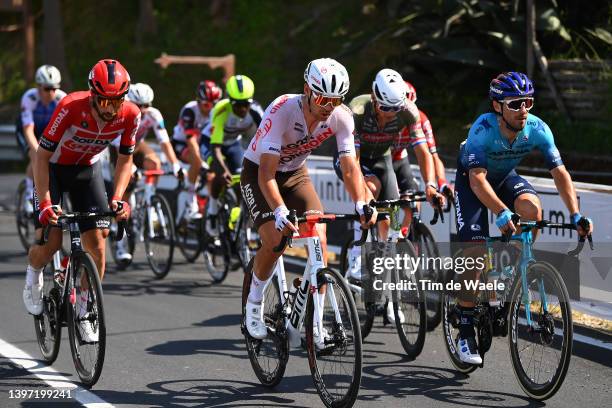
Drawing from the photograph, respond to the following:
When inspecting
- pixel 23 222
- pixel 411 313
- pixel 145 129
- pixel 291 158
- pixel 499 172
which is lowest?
pixel 411 313

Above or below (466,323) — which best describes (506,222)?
above

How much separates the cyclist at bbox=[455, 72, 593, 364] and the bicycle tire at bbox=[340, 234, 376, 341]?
1.07m

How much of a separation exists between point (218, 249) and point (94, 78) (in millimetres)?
4836

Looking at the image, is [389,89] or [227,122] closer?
[389,89]

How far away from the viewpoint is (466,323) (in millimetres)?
8039

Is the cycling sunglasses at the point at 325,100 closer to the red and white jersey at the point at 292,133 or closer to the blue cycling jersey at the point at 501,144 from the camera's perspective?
the red and white jersey at the point at 292,133

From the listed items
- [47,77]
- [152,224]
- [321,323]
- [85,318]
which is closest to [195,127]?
[152,224]

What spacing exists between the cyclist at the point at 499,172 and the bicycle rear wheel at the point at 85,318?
250 centimetres

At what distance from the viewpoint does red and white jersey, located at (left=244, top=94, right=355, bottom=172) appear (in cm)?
746

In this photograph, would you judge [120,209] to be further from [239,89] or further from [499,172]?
[239,89]

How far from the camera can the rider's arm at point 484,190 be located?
748 centimetres

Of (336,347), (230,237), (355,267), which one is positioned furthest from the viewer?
(230,237)

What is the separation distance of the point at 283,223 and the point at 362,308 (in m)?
3.74

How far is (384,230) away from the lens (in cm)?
947
